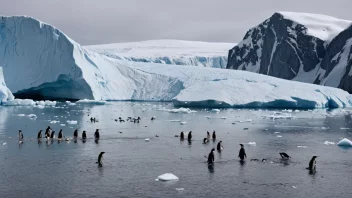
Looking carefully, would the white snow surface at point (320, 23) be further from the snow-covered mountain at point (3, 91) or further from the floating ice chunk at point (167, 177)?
the floating ice chunk at point (167, 177)

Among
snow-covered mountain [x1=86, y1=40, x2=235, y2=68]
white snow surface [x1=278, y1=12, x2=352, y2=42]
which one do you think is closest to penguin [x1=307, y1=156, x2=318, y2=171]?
snow-covered mountain [x1=86, y1=40, x2=235, y2=68]

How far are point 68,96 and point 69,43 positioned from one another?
842cm

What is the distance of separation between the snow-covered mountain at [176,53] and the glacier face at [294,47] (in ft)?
31.8

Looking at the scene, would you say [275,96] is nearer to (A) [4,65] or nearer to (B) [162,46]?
(A) [4,65]

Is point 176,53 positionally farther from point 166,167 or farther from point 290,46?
point 166,167

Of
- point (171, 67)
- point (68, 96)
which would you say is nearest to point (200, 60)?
point (171, 67)

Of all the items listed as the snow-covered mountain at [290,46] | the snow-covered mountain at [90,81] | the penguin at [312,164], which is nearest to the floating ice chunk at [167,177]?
the penguin at [312,164]

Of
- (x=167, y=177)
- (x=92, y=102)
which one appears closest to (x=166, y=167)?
(x=167, y=177)

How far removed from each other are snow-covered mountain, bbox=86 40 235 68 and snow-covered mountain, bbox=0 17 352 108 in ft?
147

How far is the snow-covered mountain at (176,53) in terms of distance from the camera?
→ 119 meters

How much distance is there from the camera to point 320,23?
13000 centimetres

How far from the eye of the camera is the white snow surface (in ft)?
406

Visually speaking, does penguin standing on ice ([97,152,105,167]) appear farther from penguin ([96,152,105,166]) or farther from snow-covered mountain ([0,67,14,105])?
snow-covered mountain ([0,67,14,105])

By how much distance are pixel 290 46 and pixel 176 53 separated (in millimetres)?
32273
